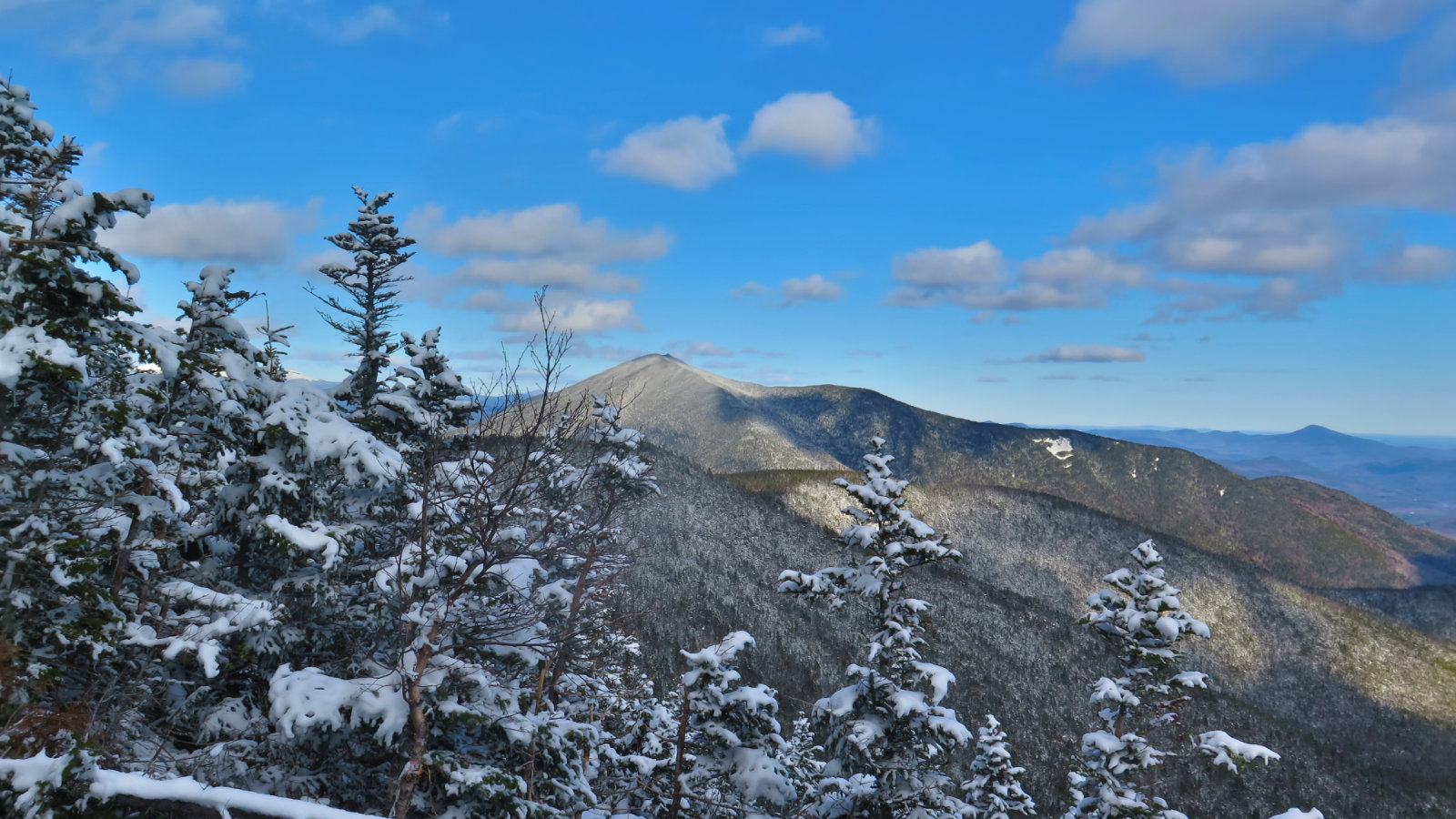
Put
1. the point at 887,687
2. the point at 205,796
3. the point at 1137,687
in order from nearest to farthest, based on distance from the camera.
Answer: the point at 205,796
the point at 887,687
the point at 1137,687

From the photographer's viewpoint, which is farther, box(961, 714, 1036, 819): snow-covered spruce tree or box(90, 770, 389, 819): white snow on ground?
box(961, 714, 1036, 819): snow-covered spruce tree

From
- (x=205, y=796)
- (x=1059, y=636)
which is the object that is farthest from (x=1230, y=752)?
(x=1059, y=636)

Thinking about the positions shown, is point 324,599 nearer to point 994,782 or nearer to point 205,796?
point 205,796

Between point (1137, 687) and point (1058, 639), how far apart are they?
119526mm

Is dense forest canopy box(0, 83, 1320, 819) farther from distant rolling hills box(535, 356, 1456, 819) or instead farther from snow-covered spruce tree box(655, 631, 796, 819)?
distant rolling hills box(535, 356, 1456, 819)

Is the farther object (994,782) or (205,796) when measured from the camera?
(994,782)

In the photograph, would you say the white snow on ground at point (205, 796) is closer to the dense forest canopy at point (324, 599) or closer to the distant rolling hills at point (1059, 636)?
the dense forest canopy at point (324, 599)

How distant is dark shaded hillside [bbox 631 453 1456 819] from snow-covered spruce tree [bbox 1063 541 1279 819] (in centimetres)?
4575

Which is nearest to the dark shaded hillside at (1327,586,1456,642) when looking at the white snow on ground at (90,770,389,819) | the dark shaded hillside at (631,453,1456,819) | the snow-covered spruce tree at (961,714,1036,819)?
the dark shaded hillside at (631,453,1456,819)

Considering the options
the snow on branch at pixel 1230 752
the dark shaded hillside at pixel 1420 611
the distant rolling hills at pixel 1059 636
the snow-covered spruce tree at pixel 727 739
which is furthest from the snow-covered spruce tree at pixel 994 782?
the dark shaded hillside at pixel 1420 611

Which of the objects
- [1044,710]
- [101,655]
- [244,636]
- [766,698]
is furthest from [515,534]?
[1044,710]

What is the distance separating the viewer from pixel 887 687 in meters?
13.8

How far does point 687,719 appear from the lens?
51.6 ft

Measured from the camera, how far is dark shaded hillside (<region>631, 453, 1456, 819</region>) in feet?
312
